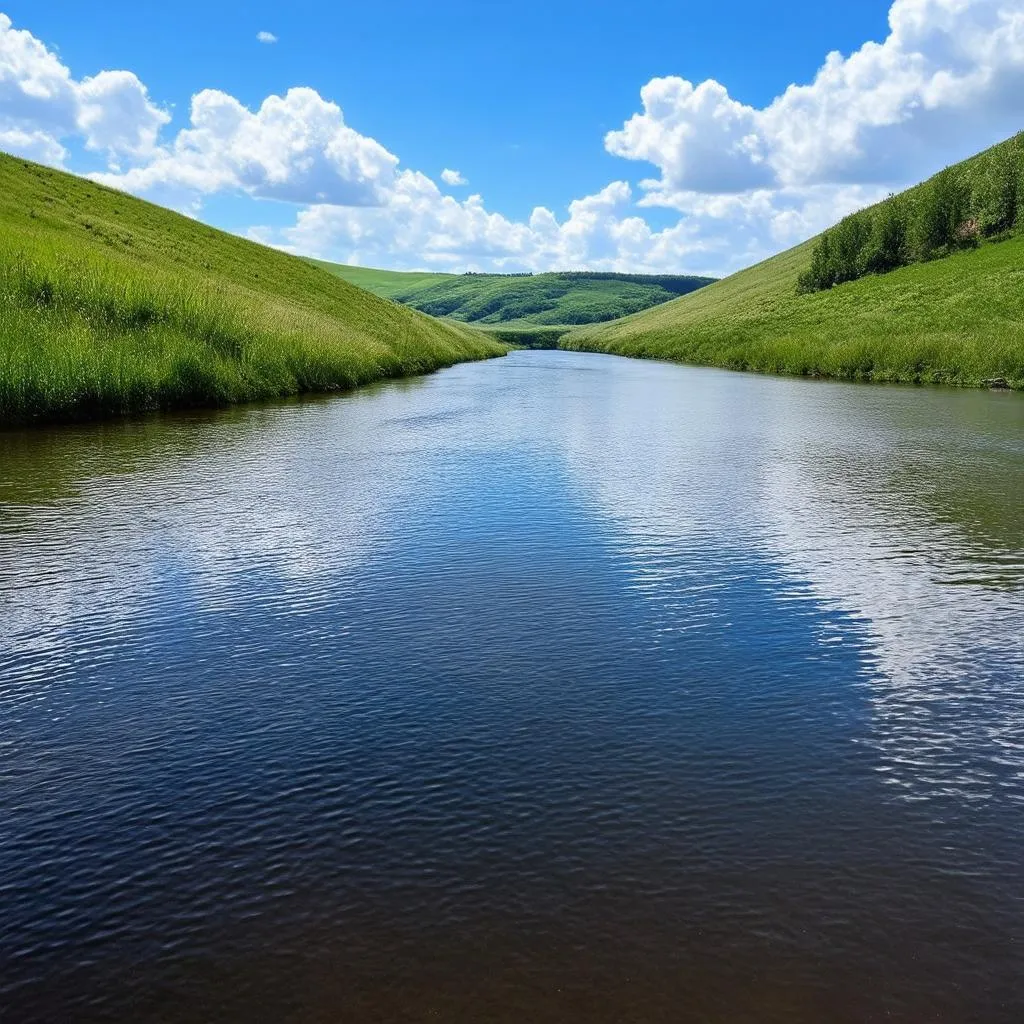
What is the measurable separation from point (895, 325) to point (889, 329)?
861 mm

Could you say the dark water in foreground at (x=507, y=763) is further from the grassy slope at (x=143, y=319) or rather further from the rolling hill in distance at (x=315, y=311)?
the rolling hill in distance at (x=315, y=311)

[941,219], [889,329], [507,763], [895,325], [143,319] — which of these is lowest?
[507,763]

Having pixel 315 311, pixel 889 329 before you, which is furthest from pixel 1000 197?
pixel 315 311

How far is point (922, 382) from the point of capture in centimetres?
4622

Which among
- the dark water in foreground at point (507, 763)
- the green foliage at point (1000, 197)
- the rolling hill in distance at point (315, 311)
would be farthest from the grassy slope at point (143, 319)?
the green foliage at point (1000, 197)

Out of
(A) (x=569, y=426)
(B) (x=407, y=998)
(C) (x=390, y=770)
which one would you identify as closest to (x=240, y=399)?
(A) (x=569, y=426)

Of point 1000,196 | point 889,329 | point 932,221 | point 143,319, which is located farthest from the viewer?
point 932,221

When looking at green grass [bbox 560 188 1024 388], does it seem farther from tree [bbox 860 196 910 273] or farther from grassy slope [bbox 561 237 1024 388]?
tree [bbox 860 196 910 273]

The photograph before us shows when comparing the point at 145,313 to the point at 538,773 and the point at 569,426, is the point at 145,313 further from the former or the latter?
the point at 538,773

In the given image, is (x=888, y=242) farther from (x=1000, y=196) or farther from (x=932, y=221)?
(x=1000, y=196)

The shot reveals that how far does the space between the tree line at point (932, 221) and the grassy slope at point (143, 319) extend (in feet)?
172

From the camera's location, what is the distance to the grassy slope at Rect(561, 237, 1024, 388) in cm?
4638

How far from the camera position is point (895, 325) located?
5869cm

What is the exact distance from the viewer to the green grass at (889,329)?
1825 inches
